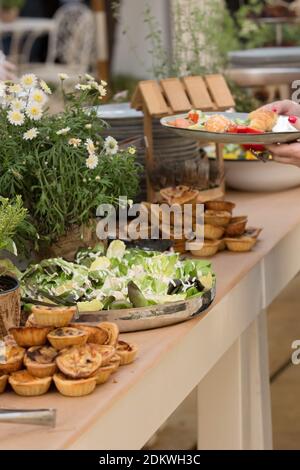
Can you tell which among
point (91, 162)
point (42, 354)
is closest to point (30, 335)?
point (42, 354)

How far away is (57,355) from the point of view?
112 cm

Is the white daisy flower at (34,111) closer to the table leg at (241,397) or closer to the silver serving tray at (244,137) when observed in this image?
the silver serving tray at (244,137)

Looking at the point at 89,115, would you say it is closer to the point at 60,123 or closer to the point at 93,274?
the point at 60,123

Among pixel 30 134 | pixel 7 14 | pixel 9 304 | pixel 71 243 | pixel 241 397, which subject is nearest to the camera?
pixel 9 304

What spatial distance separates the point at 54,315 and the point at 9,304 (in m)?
0.08

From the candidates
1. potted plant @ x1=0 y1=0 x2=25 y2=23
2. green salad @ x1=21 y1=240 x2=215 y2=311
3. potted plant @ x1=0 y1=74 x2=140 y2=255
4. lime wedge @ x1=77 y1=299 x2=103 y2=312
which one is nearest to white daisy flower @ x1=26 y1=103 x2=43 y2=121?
potted plant @ x1=0 y1=74 x2=140 y2=255

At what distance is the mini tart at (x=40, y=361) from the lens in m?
1.10

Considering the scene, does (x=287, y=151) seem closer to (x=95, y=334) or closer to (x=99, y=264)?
(x=99, y=264)

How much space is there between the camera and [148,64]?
5586 millimetres

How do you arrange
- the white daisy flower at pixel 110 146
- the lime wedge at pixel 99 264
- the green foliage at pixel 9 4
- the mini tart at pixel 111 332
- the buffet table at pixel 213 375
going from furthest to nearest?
the green foliage at pixel 9 4 → the white daisy flower at pixel 110 146 → the lime wedge at pixel 99 264 → the mini tart at pixel 111 332 → the buffet table at pixel 213 375

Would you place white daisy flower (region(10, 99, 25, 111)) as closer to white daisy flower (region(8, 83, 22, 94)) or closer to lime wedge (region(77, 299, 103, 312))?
white daisy flower (region(8, 83, 22, 94))

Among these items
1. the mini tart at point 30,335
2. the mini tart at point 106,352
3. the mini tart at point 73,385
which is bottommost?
the mini tart at point 73,385

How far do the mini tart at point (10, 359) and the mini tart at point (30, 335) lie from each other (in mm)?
13

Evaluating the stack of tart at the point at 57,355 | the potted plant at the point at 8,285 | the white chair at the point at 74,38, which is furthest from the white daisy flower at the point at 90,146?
the white chair at the point at 74,38
